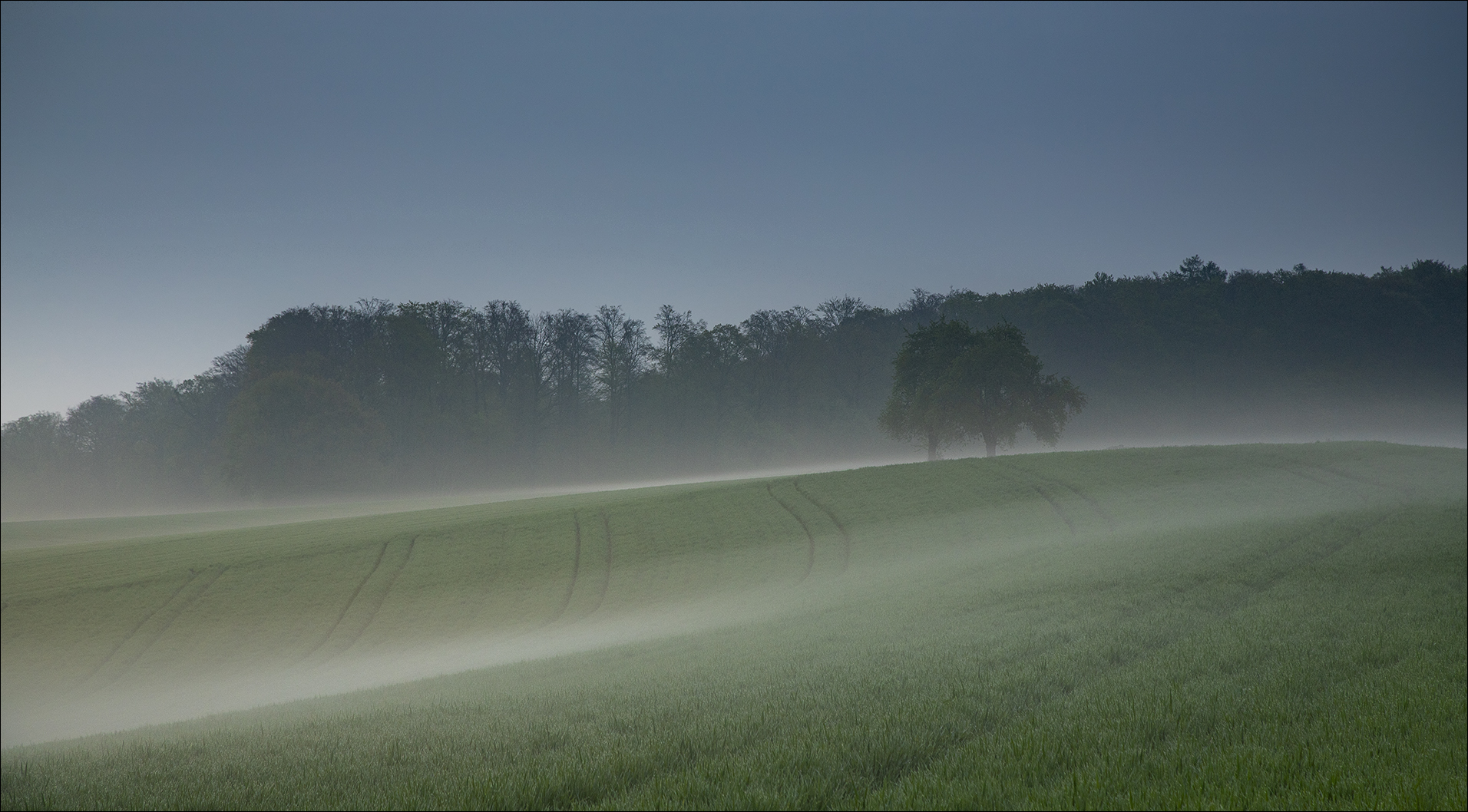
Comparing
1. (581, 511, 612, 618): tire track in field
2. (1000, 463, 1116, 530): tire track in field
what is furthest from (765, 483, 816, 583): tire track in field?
(1000, 463, 1116, 530): tire track in field

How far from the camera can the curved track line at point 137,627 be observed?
2620 centimetres

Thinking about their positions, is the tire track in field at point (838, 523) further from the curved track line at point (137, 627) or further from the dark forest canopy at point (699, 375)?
the dark forest canopy at point (699, 375)

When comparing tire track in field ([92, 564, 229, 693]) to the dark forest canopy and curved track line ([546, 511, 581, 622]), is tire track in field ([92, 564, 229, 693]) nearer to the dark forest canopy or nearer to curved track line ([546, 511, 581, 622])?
curved track line ([546, 511, 581, 622])

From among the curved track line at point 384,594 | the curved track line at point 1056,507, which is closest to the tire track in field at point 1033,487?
the curved track line at point 1056,507

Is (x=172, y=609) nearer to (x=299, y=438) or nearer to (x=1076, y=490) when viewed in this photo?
(x=1076, y=490)

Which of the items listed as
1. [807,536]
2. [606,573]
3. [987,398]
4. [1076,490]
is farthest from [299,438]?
[1076,490]

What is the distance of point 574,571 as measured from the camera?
32625 millimetres

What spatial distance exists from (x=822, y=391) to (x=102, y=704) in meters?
83.7

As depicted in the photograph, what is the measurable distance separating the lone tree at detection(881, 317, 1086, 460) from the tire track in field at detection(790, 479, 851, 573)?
55.7 feet

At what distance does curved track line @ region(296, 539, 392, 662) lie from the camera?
26.9 meters

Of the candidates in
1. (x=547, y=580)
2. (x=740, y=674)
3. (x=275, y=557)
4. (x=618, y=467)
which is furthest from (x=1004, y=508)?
(x=618, y=467)

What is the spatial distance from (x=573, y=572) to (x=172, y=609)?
15.0 metres

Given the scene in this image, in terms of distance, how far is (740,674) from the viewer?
10086mm

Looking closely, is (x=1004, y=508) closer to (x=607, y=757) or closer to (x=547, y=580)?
(x=547, y=580)
